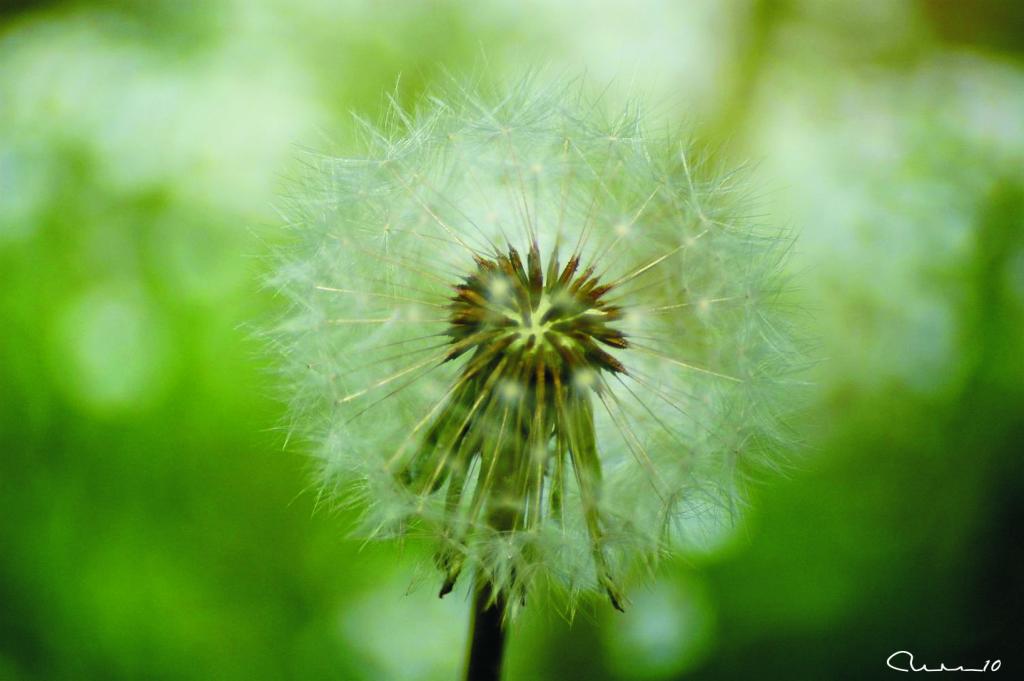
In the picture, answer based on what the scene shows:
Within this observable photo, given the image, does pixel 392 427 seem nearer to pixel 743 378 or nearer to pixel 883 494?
pixel 743 378

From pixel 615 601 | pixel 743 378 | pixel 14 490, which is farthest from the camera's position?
pixel 14 490

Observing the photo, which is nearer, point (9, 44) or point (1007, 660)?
point (1007, 660)

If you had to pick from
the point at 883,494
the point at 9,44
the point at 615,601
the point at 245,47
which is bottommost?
the point at 615,601

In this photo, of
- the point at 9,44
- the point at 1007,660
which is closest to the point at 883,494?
the point at 1007,660
